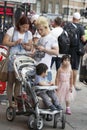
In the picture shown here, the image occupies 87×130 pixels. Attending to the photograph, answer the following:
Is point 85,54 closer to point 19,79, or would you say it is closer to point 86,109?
point 86,109

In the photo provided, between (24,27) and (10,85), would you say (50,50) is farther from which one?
(10,85)

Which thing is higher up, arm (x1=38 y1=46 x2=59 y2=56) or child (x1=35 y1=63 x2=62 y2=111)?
arm (x1=38 y1=46 x2=59 y2=56)

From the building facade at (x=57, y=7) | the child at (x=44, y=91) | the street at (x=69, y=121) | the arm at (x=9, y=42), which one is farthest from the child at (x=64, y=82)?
the building facade at (x=57, y=7)

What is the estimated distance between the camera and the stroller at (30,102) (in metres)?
6.79

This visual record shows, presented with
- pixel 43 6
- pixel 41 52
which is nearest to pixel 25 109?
pixel 41 52

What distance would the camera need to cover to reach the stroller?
22.3 ft

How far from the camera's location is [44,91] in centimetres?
691

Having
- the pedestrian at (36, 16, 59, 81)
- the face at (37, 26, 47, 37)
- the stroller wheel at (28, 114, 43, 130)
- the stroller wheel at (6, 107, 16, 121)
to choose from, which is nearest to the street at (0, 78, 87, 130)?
the stroller wheel at (6, 107, 16, 121)

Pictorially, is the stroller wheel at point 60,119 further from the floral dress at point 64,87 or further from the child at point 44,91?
the floral dress at point 64,87

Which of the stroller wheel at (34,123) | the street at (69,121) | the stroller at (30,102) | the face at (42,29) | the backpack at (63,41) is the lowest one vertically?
the street at (69,121)

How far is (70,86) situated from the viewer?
26.4ft

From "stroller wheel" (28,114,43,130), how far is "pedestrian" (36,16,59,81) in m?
0.71

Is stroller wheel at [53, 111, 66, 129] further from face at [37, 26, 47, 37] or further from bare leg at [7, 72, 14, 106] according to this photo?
face at [37, 26, 47, 37]

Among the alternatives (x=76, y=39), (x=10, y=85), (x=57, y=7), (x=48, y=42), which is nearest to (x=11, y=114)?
(x=10, y=85)
